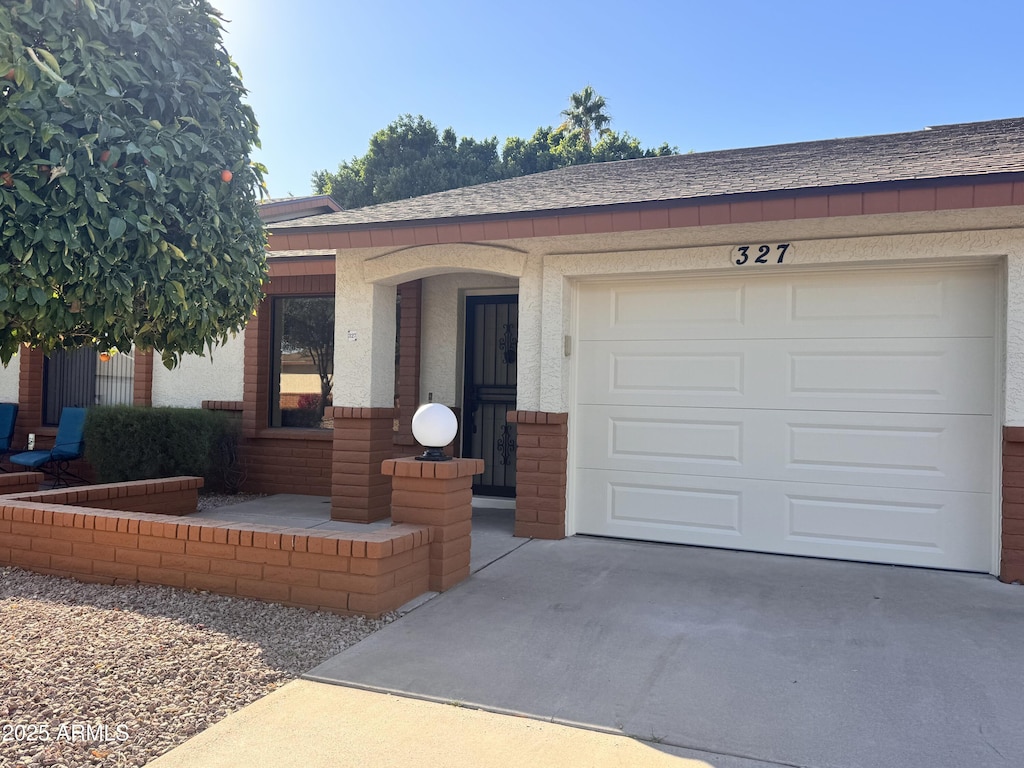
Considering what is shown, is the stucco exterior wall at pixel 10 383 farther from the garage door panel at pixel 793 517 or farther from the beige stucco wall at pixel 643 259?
the garage door panel at pixel 793 517

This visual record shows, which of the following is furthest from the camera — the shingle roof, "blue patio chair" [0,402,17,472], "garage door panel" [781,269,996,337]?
"blue patio chair" [0,402,17,472]

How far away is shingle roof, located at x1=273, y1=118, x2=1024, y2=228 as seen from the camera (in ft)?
18.4

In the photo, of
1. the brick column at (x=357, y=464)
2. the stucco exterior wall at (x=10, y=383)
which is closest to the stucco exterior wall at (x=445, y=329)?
the brick column at (x=357, y=464)

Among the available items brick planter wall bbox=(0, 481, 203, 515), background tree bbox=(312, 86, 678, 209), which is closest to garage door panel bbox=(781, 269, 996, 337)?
brick planter wall bbox=(0, 481, 203, 515)

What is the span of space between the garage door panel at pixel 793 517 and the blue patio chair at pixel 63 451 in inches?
273

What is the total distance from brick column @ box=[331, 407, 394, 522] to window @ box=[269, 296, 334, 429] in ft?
7.00

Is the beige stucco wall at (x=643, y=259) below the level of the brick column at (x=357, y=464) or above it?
above

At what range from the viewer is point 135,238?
3.22 metres

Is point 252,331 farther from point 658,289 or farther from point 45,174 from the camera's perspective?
point 45,174

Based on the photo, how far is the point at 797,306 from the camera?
6297mm

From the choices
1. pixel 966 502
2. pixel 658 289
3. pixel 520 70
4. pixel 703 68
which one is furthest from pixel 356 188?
pixel 966 502

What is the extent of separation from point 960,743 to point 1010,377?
321cm

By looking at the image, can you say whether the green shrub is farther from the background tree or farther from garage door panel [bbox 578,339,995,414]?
the background tree

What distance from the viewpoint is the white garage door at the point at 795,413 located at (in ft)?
19.1
